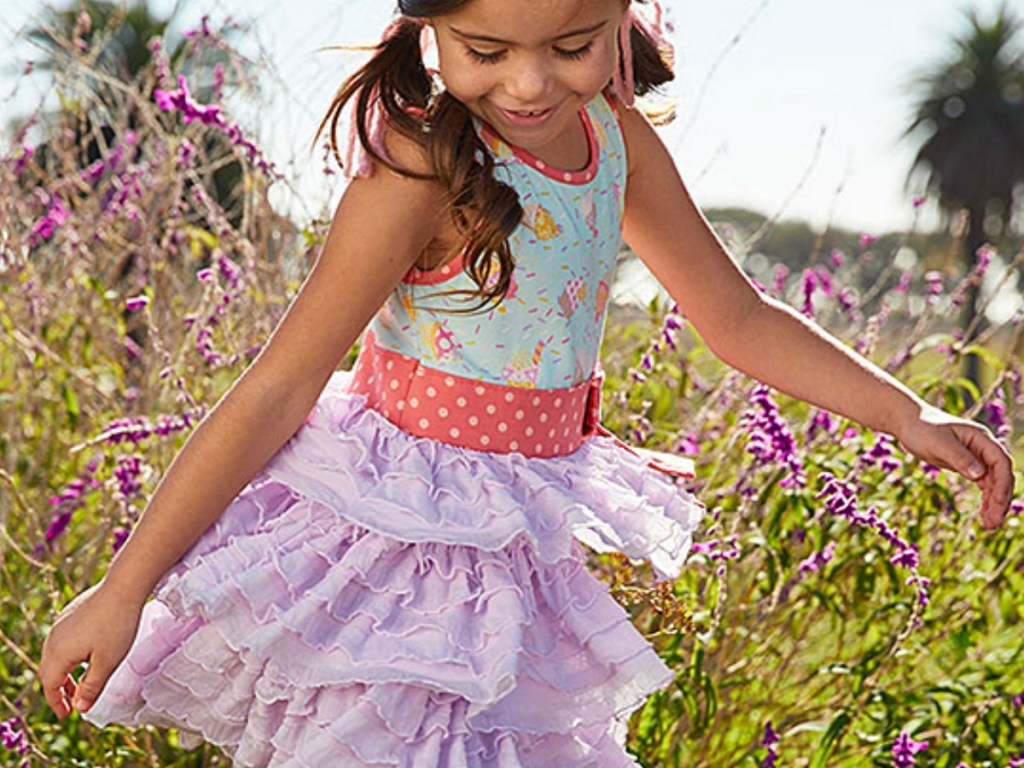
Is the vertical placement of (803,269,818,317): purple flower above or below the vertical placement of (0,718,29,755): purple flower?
above

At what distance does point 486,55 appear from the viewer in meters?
1.55

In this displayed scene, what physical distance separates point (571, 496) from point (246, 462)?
0.31m

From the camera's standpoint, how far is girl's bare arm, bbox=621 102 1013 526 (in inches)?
72.6

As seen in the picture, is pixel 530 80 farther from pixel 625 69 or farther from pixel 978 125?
pixel 978 125

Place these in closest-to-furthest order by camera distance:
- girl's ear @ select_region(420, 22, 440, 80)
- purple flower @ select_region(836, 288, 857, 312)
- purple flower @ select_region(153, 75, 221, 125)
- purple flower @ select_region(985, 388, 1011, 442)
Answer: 1. girl's ear @ select_region(420, 22, 440, 80)
2. purple flower @ select_region(153, 75, 221, 125)
3. purple flower @ select_region(985, 388, 1011, 442)
4. purple flower @ select_region(836, 288, 857, 312)

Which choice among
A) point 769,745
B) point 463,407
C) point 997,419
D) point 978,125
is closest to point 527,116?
A: point 463,407

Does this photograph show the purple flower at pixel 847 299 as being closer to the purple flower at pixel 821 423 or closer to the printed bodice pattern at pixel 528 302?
the purple flower at pixel 821 423

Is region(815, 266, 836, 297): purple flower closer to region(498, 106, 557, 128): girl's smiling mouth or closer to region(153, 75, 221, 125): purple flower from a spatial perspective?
region(153, 75, 221, 125): purple flower

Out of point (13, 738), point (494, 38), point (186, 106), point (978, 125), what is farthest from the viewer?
point (978, 125)

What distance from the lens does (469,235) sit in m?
1.62

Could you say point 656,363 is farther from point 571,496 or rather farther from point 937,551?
point 571,496

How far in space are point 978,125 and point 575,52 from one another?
22150 millimetres

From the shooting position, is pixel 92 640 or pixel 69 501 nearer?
pixel 92 640

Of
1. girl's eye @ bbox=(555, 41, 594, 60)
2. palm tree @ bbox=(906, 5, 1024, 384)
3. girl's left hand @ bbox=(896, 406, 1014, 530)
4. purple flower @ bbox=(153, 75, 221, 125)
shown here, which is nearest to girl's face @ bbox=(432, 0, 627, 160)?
girl's eye @ bbox=(555, 41, 594, 60)
